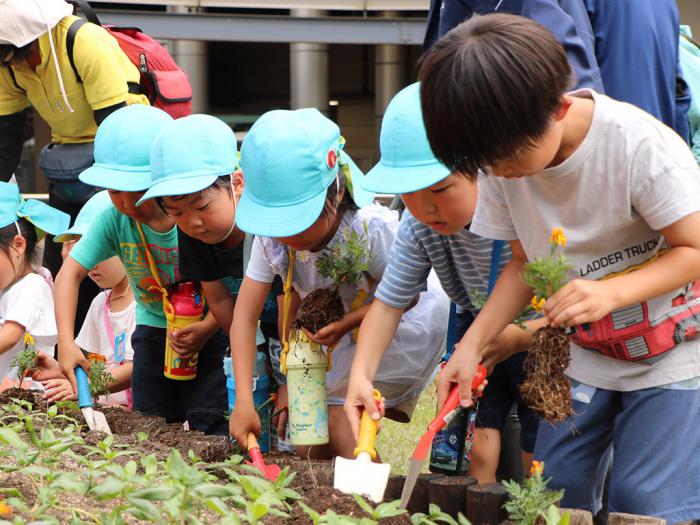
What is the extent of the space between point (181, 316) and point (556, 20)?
1.81m

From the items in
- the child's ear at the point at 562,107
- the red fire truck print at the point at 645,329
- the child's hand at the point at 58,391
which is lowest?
the child's hand at the point at 58,391

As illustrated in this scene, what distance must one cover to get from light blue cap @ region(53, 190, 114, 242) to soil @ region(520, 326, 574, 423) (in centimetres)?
233

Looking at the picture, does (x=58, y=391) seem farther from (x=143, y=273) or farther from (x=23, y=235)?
(x=23, y=235)

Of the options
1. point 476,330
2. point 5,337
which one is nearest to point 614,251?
point 476,330

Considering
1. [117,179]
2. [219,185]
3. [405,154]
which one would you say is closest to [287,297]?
[219,185]

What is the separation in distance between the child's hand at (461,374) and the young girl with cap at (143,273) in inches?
60.6

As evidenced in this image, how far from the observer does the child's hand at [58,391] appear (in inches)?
148

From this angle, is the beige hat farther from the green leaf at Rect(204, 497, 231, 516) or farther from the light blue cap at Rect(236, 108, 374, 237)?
the green leaf at Rect(204, 497, 231, 516)

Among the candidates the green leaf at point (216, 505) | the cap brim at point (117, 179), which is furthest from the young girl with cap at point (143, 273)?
the green leaf at point (216, 505)

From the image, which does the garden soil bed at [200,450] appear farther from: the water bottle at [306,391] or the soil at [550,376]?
the soil at [550,376]

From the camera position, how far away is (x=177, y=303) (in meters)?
3.79

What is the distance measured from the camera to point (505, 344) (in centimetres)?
261

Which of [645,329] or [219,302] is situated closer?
[645,329]

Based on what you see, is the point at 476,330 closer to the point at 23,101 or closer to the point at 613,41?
the point at 613,41
